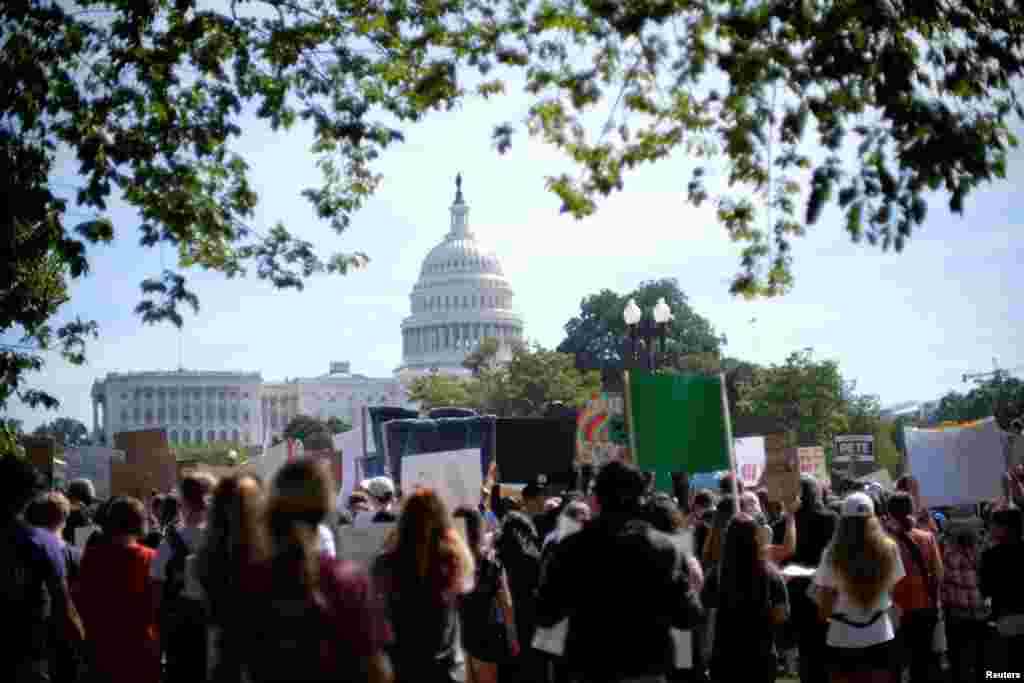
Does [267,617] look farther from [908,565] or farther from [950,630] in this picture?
[950,630]

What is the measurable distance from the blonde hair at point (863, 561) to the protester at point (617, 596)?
7.14ft

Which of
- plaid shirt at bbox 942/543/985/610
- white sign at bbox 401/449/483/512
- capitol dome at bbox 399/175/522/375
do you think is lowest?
plaid shirt at bbox 942/543/985/610

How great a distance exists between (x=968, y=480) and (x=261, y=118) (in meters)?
9.57

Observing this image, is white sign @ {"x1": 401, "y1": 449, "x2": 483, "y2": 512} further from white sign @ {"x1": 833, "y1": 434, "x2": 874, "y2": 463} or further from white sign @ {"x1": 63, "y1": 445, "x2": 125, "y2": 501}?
white sign @ {"x1": 833, "y1": 434, "x2": 874, "y2": 463}

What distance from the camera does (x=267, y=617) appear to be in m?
5.12

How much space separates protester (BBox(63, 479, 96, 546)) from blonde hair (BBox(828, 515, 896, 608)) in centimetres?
687

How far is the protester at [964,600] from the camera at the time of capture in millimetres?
11242

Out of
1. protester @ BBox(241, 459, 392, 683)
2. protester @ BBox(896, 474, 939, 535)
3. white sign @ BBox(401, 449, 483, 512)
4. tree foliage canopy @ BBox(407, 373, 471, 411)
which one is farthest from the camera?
tree foliage canopy @ BBox(407, 373, 471, 411)

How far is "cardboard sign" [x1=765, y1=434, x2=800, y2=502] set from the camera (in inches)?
653

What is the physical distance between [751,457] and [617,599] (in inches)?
741

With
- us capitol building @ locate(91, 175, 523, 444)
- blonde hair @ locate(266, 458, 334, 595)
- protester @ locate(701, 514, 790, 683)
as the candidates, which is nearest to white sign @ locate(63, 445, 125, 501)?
protester @ locate(701, 514, 790, 683)

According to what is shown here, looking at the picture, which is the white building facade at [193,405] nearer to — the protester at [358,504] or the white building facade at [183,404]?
the white building facade at [183,404]

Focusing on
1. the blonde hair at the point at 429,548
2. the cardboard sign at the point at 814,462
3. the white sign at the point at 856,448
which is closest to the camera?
the blonde hair at the point at 429,548

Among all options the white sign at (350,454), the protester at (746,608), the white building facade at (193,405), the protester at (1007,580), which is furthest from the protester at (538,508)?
the white building facade at (193,405)
